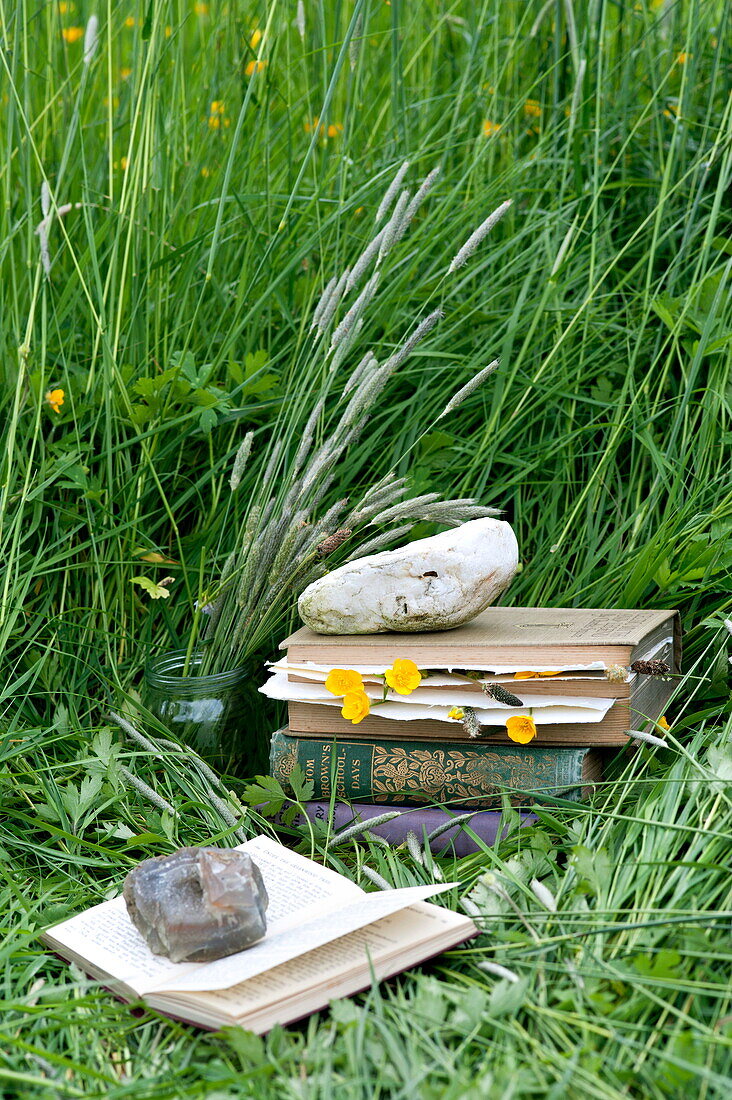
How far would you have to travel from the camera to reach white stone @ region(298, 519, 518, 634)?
1.57 metres

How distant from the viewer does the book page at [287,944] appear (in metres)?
1.13

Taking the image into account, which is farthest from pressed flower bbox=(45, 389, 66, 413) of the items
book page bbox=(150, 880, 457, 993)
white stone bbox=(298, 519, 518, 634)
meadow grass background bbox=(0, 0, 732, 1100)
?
book page bbox=(150, 880, 457, 993)

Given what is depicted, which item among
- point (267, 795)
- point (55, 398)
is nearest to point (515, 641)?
point (267, 795)

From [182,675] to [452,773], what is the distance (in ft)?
1.66

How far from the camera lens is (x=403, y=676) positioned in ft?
4.99

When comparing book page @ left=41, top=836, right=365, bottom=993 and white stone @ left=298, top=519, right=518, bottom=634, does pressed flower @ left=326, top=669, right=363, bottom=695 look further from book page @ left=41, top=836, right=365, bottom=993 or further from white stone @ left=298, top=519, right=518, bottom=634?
book page @ left=41, top=836, right=365, bottom=993

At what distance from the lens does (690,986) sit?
3.51 feet

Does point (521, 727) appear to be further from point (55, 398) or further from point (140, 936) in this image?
point (55, 398)

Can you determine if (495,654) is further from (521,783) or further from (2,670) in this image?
(2,670)

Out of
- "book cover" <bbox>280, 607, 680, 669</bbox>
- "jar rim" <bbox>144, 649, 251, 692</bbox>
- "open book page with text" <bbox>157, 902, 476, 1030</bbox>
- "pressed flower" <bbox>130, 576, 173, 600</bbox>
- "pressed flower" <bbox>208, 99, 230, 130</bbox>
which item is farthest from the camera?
"pressed flower" <bbox>208, 99, 230, 130</bbox>

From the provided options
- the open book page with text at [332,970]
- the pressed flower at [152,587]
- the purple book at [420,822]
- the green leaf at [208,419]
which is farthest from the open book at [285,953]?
the green leaf at [208,419]

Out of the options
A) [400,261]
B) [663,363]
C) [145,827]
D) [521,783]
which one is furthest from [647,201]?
[145,827]

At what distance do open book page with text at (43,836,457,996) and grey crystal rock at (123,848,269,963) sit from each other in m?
0.02

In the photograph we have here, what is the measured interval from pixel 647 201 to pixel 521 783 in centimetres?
141
